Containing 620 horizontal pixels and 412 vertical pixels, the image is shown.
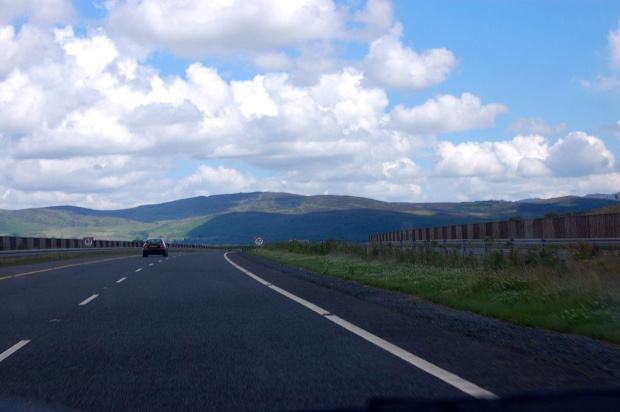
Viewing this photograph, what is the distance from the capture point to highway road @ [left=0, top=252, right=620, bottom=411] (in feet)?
20.4

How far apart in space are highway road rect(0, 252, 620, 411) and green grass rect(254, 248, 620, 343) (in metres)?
1.44

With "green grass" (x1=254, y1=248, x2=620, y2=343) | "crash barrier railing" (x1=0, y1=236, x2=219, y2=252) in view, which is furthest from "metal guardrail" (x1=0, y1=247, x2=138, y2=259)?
"green grass" (x1=254, y1=248, x2=620, y2=343)

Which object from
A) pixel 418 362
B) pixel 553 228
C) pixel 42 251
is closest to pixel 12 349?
pixel 418 362

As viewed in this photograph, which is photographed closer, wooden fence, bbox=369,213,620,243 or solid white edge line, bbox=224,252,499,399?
solid white edge line, bbox=224,252,499,399

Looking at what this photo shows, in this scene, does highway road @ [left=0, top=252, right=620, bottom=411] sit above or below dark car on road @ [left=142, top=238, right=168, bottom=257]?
below

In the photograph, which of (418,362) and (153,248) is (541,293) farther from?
(153,248)

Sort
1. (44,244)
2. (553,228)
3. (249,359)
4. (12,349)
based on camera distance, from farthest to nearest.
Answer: (44,244) < (553,228) < (12,349) < (249,359)

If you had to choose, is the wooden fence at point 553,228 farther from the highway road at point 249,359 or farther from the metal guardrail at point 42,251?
the metal guardrail at point 42,251

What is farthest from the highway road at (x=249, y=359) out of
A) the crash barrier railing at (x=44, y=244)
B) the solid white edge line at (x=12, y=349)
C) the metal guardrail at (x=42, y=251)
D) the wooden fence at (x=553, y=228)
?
the crash barrier railing at (x=44, y=244)

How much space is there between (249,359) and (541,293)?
6975 millimetres

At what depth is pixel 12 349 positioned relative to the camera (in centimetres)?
893

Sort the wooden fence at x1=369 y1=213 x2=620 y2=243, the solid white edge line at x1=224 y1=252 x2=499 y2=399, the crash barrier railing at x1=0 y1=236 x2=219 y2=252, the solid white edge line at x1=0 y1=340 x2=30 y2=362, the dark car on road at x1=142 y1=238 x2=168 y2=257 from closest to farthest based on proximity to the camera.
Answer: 1. the solid white edge line at x1=224 y1=252 x2=499 y2=399
2. the solid white edge line at x1=0 y1=340 x2=30 y2=362
3. the wooden fence at x1=369 y1=213 x2=620 y2=243
4. the crash barrier railing at x1=0 y1=236 x2=219 y2=252
5. the dark car on road at x1=142 y1=238 x2=168 y2=257

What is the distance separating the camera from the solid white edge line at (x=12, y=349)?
8.42 metres

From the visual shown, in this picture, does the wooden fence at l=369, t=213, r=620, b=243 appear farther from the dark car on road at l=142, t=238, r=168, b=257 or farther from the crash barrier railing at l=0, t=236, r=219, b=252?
the crash barrier railing at l=0, t=236, r=219, b=252
